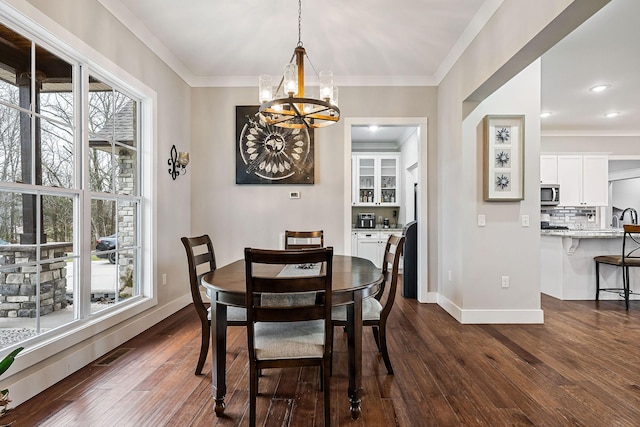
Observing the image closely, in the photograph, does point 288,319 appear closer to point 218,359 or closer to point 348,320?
point 348,320

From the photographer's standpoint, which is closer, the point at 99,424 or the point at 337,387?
the point at 99,424

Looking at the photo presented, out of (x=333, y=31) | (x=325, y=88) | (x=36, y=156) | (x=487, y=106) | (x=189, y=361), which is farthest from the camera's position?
(x=487, y=106)

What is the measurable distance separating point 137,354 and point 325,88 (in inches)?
96.4

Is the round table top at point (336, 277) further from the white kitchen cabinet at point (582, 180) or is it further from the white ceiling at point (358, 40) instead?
the white kitchen cabinet at point (582, 180)

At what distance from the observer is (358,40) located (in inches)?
129

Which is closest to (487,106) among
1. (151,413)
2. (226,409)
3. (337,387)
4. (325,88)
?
(325,88)

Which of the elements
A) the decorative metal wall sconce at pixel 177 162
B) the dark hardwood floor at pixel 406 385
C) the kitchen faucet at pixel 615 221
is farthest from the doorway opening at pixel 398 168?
the kitchen faucet at pixel 615 221

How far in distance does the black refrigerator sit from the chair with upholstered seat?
226 centimetres

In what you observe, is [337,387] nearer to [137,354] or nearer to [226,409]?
[226,409]

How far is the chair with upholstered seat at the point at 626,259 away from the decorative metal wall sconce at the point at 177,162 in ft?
16.5

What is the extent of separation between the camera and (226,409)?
187 centimetres

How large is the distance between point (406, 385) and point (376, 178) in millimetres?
4935

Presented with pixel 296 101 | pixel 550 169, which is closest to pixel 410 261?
pixel 296 101

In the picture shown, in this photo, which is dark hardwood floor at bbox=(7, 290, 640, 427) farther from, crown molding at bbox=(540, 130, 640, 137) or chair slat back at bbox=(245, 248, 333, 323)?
crown molding at bbox=(540, 130, 640, 137)
